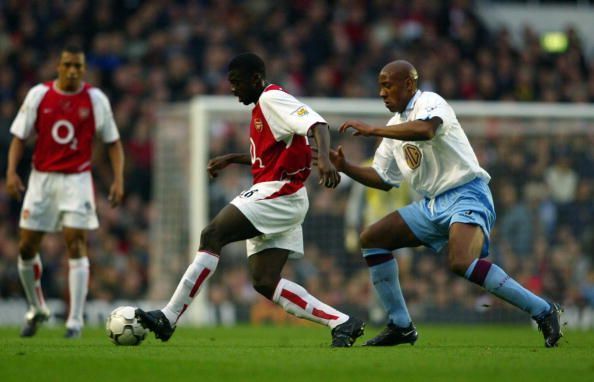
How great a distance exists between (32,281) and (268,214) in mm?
3422

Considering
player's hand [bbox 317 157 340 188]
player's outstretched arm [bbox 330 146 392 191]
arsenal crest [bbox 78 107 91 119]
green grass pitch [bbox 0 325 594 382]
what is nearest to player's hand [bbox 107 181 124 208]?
arsenal crest [bbox 78 107 91 119]

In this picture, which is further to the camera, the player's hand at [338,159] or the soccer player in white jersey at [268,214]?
the player's hand at [338,159]

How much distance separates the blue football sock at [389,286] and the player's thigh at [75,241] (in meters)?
2.95

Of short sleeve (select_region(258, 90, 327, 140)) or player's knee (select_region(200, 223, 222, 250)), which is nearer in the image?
short sleeve (select_region(258, 90, 327, 140))

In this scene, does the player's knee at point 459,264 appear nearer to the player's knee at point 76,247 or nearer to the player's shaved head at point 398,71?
the player's shaved head at point 398,71

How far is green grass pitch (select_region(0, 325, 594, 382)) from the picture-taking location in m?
6.79

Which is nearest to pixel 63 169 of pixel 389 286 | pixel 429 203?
pixel 389 286

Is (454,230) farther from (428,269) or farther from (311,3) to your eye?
(311,3)

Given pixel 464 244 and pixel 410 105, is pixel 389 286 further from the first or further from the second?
pixel 410 105

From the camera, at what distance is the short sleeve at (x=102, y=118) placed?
11.4 m

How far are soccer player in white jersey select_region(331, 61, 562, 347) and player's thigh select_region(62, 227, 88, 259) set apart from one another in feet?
9.39

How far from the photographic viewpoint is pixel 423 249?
1795 centimetres

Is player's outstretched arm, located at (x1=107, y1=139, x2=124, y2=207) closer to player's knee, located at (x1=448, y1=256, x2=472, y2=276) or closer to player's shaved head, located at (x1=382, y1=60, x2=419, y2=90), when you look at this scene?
player's shaved head, located at (x1=382, y1=60, x2=419, y2=90)

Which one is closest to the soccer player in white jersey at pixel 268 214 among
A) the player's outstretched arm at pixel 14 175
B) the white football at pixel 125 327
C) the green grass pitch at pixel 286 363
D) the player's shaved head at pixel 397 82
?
the white football at pixel 125 327
